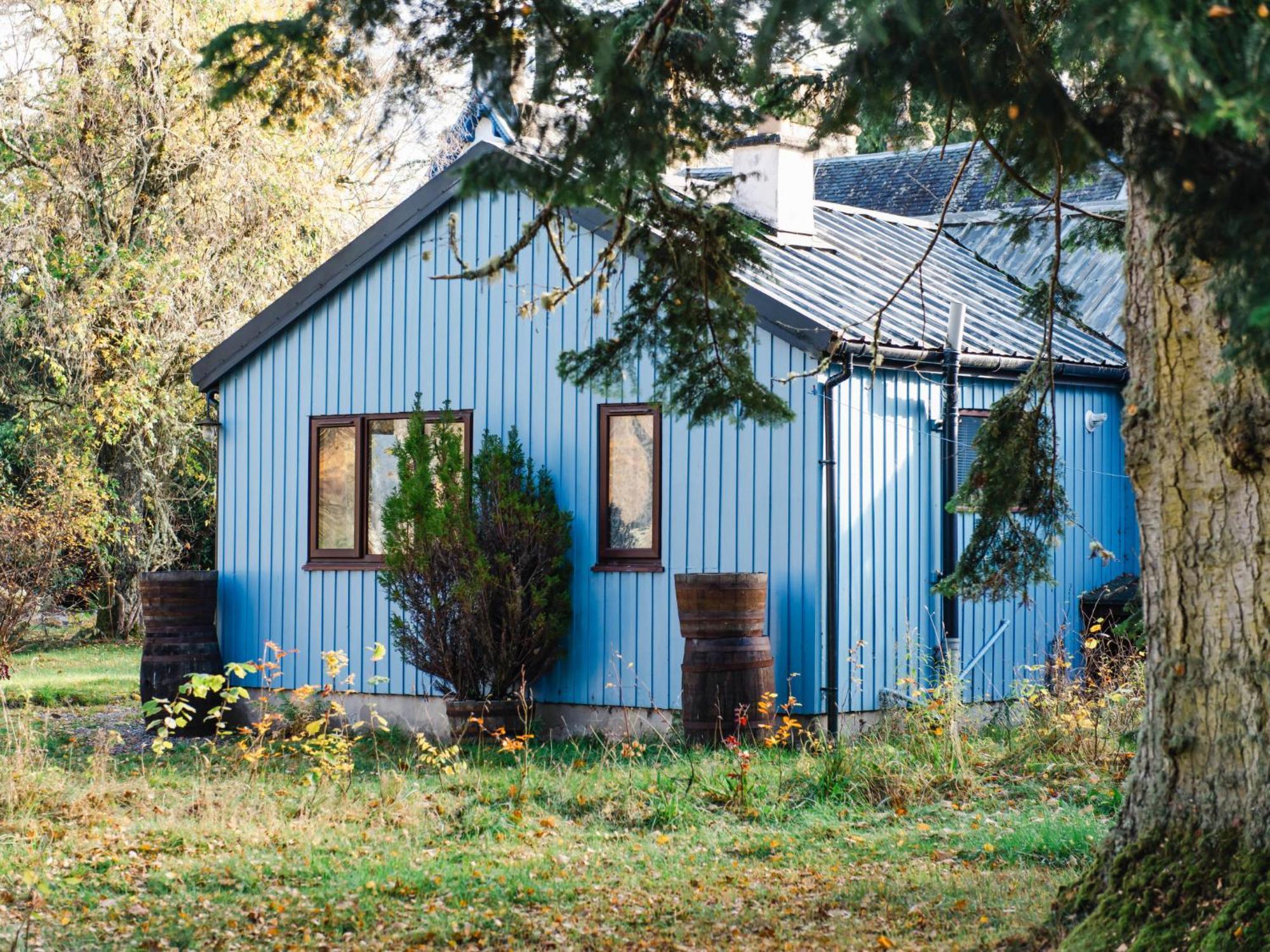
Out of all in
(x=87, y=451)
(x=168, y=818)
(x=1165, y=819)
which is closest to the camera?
(x=1165, y=819)

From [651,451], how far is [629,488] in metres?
0.37

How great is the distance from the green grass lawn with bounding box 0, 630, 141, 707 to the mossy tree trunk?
435 inches

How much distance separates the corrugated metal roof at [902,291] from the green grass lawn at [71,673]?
25.5 ft

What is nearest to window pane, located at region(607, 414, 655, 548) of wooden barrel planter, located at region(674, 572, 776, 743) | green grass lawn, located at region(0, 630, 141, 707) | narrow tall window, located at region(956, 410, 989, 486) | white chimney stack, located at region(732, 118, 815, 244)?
wooden barrel planter, located at region(674, 572, 776, 743)

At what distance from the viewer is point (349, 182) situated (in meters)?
23.3

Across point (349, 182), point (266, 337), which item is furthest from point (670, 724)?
point (349, 182)

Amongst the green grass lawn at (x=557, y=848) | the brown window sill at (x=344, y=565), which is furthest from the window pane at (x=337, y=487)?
the green grass lawn at (x=557, y=848)

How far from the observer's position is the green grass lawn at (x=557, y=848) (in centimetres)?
718

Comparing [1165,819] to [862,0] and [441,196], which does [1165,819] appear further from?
[441,196]

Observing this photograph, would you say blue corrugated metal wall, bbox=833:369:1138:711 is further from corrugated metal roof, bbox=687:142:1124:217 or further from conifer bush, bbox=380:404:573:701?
corrugated metal roof, bbox=687:142:1124:217

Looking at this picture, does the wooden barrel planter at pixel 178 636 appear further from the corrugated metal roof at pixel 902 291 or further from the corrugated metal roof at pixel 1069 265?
the corrugated metal roof at pixel 1069 265

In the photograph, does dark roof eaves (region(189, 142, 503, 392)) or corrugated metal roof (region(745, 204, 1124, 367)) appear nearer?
corrugated metal roof (region(745, 204, 1124, 367))

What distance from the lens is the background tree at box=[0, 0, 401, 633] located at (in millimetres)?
21531

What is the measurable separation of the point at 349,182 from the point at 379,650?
14.5 meters
